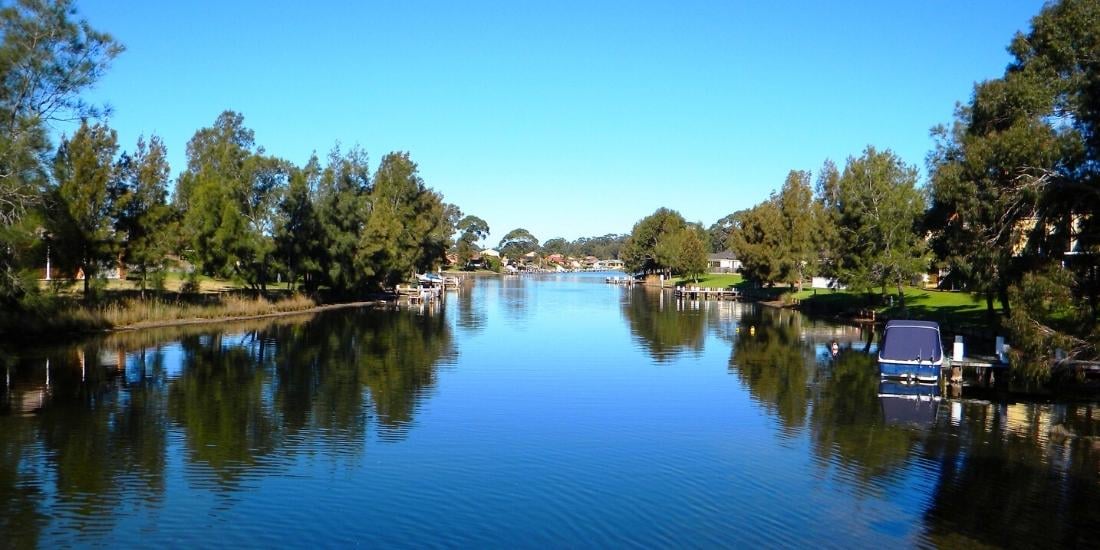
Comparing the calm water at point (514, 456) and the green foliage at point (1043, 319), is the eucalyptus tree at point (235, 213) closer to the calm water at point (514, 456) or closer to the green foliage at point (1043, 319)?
the calm water at point (514, 456)

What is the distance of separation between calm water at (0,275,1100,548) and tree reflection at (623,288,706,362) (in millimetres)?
6739

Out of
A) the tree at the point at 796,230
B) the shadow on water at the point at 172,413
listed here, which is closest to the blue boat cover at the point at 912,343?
the shadow on water at the point at 172,413

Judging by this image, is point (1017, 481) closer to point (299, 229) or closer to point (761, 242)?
point (299, 229)

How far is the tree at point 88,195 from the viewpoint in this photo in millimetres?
37156

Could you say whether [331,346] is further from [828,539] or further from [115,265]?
[828,539]

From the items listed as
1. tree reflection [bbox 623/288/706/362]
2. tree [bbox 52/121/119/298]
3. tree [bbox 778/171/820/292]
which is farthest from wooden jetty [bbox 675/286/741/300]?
tree [bbox 52/121/119/298]

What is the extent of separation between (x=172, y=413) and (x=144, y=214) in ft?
81.7

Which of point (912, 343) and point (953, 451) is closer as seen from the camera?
point (953, 451)

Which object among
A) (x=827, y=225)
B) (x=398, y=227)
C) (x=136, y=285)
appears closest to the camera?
(x=136, y=285)

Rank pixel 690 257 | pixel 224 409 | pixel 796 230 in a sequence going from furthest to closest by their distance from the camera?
pixel 690 257
pixel 796 230
pixel 224 409

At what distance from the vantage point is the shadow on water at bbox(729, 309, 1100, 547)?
1310 centimetres

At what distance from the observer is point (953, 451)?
18031 mm

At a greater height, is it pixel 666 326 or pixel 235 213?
pixel 235 213

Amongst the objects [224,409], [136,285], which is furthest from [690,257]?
[224,409]
